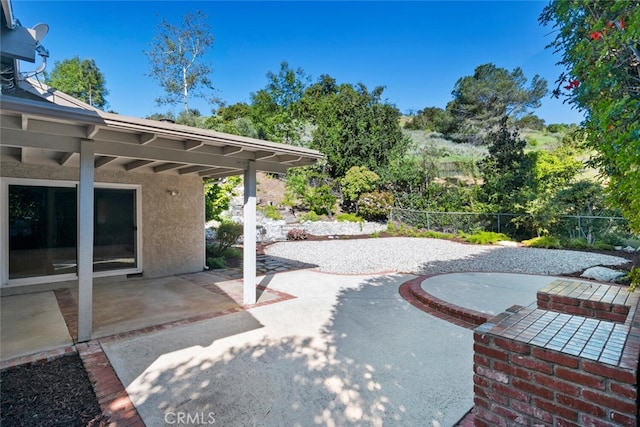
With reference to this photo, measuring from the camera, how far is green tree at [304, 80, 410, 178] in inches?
807

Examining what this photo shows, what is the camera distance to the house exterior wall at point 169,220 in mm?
7438

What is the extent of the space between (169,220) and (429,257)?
8312mm

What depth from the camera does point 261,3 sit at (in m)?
12.9

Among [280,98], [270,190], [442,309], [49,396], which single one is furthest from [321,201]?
[280,98]

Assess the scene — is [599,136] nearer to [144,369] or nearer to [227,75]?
[144,369]

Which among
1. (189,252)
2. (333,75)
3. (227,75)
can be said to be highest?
(333,75)

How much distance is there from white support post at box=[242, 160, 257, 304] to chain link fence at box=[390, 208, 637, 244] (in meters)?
11.0

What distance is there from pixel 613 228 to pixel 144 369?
16363 mm

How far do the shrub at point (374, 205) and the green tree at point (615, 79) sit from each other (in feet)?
45.7

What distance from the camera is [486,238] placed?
14.3 m

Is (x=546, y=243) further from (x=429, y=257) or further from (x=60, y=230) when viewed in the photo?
(x=60, y=230)

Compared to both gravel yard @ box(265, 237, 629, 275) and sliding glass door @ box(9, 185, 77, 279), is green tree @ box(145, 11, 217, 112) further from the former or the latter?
sliding glass door @ box(9, 185, 77, 279)

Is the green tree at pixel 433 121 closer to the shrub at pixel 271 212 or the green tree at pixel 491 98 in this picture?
the green tree at pixel 491 98

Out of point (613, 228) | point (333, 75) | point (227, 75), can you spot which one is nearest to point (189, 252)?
point (613, 228)
